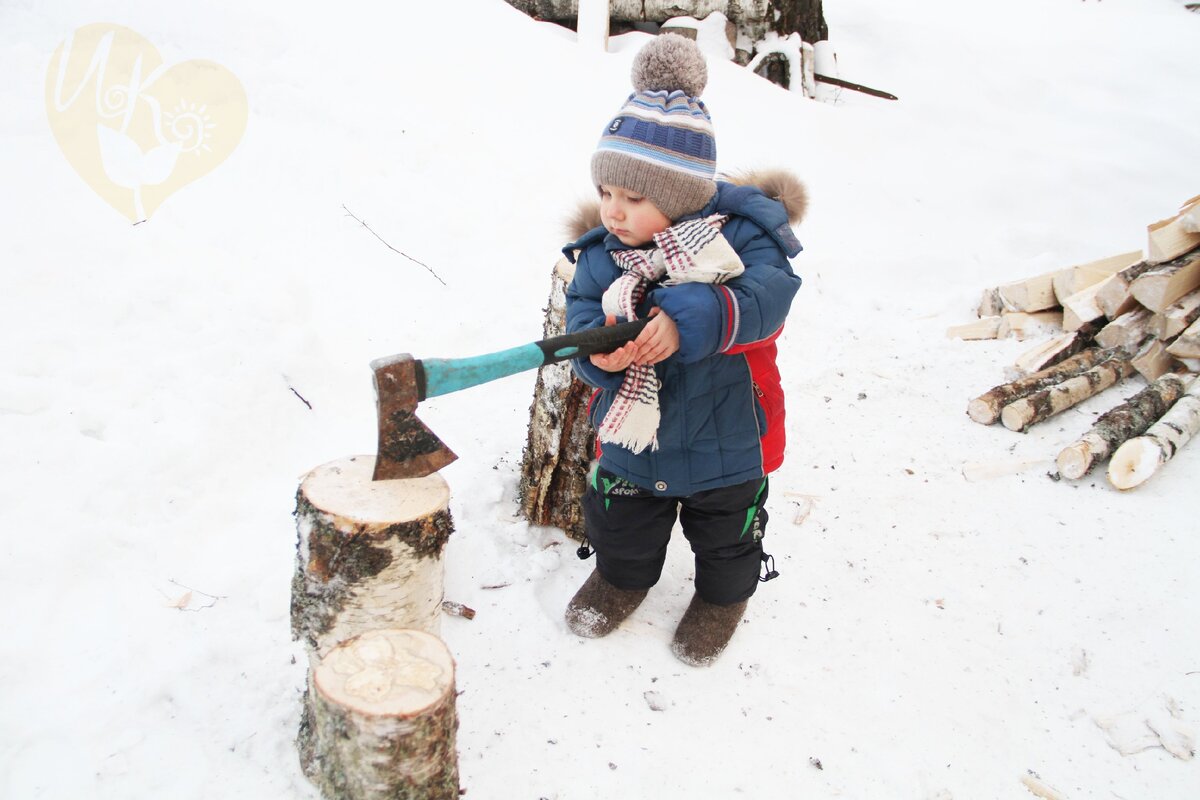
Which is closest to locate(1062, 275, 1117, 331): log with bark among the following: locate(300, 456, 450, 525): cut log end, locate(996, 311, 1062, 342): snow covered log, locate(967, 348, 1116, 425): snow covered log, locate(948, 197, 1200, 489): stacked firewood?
locate(948, 197, 1200, 489): stacked firewood

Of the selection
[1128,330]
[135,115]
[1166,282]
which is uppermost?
[135,115]

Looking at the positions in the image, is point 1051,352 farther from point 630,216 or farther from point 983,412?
point 630,216

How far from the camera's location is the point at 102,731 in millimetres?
2209

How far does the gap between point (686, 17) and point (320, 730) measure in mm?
7480

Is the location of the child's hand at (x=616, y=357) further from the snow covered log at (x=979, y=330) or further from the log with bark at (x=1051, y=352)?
the snow covered log at (x=979, y=330)

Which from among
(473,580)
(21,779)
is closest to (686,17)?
(473,580)

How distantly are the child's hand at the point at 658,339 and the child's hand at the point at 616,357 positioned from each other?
0.02 m

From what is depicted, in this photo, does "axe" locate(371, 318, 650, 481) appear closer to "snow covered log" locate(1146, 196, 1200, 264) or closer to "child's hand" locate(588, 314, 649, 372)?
"child's hand" locate(588, 314, 649, 372)

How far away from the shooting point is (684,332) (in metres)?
2.04

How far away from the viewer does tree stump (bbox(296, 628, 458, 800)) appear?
1.64 metres

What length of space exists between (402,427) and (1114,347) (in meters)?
4.33

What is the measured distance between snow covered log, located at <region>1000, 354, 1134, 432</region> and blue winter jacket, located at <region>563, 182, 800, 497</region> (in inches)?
85.2

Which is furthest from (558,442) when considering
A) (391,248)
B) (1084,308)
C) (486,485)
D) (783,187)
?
(1084,308)

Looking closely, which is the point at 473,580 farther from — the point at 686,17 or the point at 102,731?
the point at 686,17
